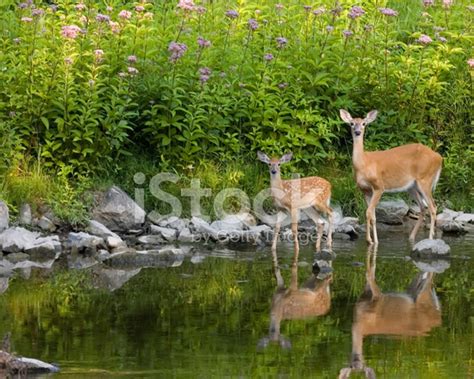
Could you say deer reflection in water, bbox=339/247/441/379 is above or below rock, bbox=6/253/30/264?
below

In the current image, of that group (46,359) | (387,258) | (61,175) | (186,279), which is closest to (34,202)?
(61,175)

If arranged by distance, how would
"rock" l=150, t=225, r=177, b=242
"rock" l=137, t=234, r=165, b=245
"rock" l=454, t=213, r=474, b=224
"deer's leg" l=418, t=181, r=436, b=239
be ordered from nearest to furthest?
"rock" l=137, t=234, r=165, b=245 < "rock" l=150, t=225, r=177, b=242 < "deer's leg" l=418, t=181, r=436, b=239 < "rock" l=454, t=213, r=474, b=224

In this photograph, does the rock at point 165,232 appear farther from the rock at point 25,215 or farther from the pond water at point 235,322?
the rock at point 25,215

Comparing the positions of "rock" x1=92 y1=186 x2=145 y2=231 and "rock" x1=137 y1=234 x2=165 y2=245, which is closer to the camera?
"rock" x1=137 y1=234 x2=165 y2=245

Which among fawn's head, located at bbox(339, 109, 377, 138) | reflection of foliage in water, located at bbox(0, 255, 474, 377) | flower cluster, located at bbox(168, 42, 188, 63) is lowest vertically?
reflection of foliage in water, located at bbox(0, 255, 474, 377)

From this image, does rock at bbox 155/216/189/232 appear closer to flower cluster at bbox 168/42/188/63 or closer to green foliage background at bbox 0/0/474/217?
green foliage background at bbox 0/0/474/217

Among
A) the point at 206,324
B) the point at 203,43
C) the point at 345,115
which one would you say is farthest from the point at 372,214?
the point at 206,324

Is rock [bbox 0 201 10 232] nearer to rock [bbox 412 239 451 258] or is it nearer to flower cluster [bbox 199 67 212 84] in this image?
flower cluster [bbox 199 67 212 84]

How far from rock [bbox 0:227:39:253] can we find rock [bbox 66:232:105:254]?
0.44m

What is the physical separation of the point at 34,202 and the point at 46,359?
Answer: 250 inches

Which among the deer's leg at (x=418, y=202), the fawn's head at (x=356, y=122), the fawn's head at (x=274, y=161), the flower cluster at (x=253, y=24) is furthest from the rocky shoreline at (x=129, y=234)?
the flower cluster at (x=253, y=24)

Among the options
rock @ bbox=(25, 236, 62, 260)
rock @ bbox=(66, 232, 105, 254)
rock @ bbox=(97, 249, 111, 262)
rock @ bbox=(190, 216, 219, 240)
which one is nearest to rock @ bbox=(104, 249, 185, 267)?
rock @ bbox=(97, 249, 111, 262)

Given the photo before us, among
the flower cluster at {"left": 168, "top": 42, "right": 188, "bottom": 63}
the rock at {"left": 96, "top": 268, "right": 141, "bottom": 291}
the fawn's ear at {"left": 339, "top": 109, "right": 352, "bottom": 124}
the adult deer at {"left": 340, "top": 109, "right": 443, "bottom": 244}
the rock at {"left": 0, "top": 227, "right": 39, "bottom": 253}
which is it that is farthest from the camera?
the adult deer at {"left": 340, "top": 109, "right": 443, "bottom": 244}

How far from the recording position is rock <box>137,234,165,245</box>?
1512cm
